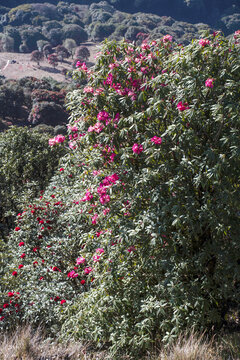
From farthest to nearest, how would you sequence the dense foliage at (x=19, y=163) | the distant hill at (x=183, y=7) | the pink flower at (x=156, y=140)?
1. the distant hill at (x=183, y=7)
2. the dense foliage at (x=19, y=163)
3. the pink flower at (x=156, y=140)

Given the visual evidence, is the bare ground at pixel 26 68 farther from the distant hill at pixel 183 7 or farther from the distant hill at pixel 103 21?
the distant hill at pixel 183 7

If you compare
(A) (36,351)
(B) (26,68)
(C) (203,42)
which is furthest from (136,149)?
(B) (26,68)

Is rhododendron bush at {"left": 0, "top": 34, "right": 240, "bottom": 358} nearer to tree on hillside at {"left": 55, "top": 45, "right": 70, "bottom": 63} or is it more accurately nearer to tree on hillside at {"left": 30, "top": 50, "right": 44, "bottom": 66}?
tree on hillside at {"left": 30, "top": 50, "right": 44, "bottom": 66}

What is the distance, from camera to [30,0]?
136375mm

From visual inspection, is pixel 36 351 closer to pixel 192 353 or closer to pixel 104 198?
pixel 192 353

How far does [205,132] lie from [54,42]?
102 metres

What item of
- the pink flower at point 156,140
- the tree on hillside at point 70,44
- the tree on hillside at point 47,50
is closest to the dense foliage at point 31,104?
the pink flower at point 156,140

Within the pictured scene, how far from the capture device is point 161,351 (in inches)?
136

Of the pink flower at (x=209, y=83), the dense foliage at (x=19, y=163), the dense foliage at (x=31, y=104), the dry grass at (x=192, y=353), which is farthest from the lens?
the dense foliage at (x=31, y=104)

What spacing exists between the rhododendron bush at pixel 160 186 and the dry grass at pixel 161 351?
0.19 m

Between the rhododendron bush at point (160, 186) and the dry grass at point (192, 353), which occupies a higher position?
the rhododendron bush at point (160, 186)

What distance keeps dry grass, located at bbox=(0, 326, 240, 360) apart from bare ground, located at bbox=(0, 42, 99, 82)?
57.6m

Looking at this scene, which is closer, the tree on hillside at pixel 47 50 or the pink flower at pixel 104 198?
the pink flower at pixel 104 198

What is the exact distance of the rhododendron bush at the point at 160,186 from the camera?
10.9ft
